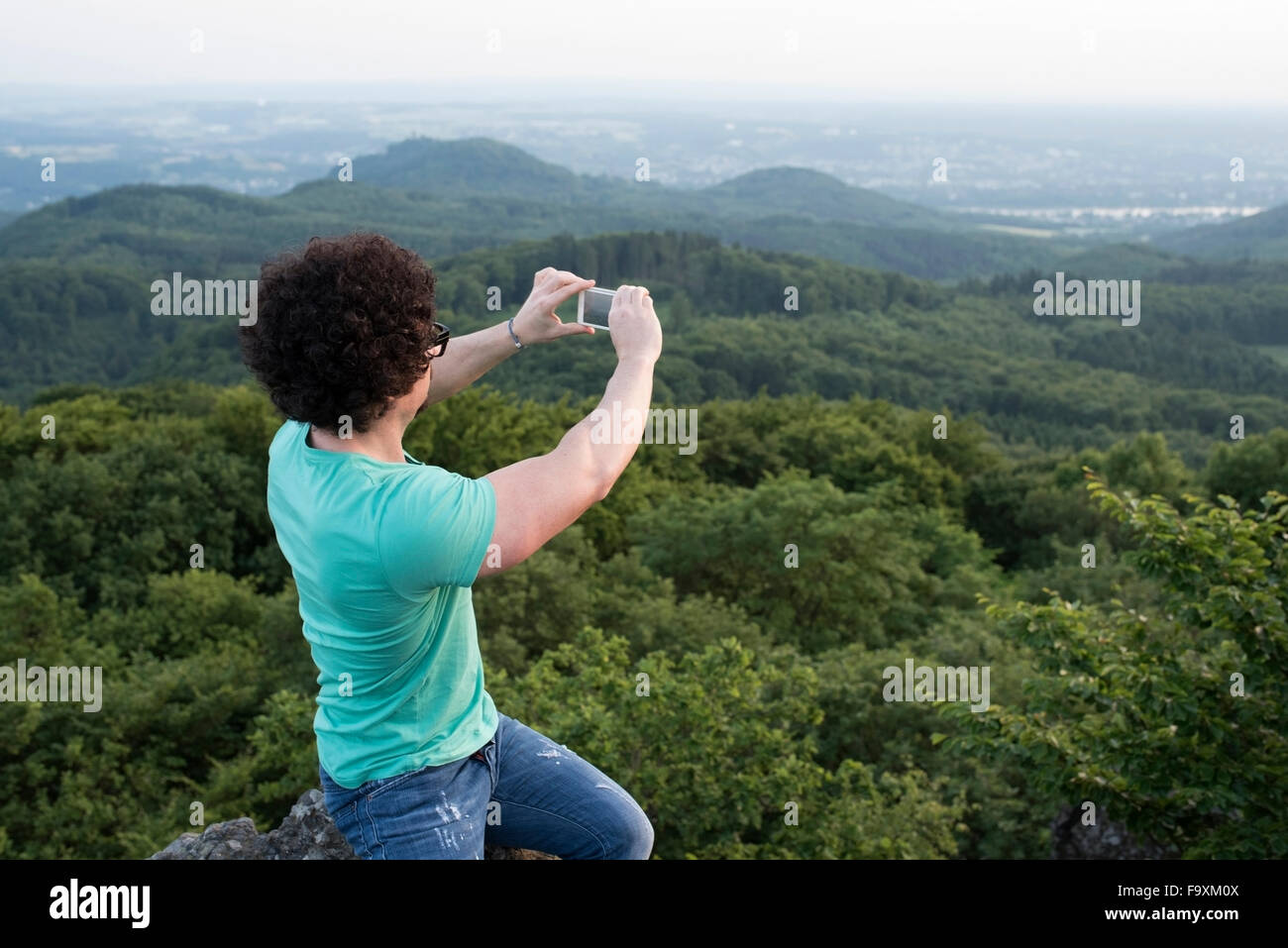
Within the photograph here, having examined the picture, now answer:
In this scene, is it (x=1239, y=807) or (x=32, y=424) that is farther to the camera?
(x=32, y=424)

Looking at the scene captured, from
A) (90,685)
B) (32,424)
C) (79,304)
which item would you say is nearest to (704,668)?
(90,685)

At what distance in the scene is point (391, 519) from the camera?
7.53 feet

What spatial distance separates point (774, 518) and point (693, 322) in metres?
97.0

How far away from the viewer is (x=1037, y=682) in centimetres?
775

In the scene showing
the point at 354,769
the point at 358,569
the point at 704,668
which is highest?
the point at 358,569

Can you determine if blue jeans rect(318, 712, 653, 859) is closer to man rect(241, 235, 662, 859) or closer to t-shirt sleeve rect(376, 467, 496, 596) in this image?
man rect(241, 235, 662, 859)

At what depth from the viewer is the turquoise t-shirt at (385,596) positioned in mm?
2291

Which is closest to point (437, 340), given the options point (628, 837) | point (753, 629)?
point (628, 837)

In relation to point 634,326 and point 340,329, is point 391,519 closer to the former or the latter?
point 340,329

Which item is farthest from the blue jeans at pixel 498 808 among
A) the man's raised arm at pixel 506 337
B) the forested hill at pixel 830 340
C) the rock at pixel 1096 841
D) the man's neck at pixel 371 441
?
the forested hill at pixel 830 340

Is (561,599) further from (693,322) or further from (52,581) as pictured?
(693,322)

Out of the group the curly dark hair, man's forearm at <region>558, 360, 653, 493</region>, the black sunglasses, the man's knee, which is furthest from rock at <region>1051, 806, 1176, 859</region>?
the curly dark hair

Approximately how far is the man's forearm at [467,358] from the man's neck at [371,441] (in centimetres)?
73

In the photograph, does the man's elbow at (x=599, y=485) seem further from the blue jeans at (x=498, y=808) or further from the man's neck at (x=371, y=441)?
the blue jeans at (x=498, y=808)
